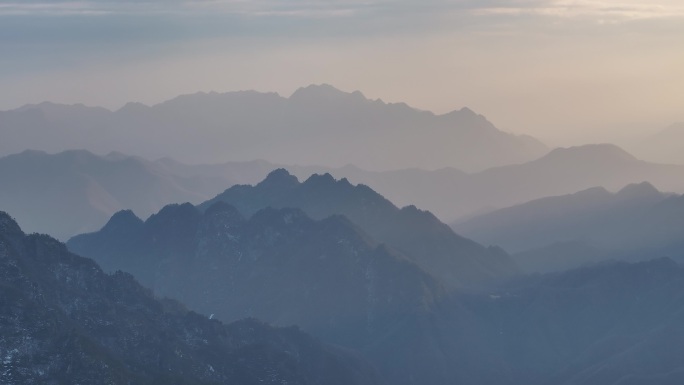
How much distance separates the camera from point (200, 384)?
19862cm

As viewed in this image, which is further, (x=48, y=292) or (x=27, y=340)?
(x=48, y=292)

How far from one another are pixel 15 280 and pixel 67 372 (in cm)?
2006

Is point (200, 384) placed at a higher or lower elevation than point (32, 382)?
lower

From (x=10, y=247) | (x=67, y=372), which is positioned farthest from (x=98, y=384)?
(x=10, y=247)

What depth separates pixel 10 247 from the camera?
19775 cm

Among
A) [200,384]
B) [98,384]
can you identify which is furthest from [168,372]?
[98,384]

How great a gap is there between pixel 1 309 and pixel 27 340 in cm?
615

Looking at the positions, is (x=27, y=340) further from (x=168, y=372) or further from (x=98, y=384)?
(x=168, y=372)

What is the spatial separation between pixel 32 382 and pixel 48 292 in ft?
84.5

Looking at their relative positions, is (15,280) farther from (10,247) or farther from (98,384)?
(98,384)

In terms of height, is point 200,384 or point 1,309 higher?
point 1,309

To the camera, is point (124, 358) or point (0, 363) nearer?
point (0, 363)

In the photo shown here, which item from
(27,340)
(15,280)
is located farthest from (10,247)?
(27,340)

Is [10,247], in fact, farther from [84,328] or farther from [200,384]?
[200,384]
